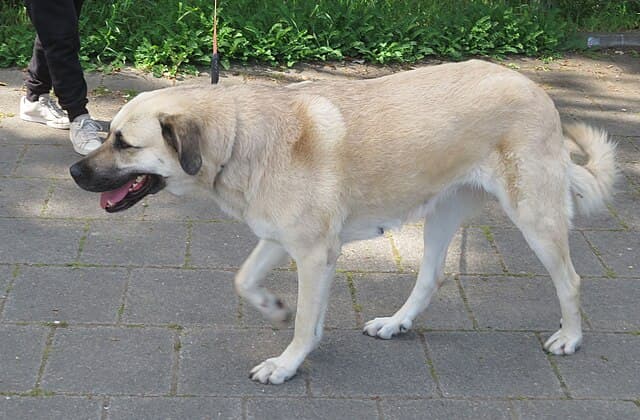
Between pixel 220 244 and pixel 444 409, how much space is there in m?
1.82

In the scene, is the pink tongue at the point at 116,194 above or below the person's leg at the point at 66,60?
above

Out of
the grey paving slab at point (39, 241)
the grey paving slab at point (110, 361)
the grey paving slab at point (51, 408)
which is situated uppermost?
the grey paving slab at point (51, 408)

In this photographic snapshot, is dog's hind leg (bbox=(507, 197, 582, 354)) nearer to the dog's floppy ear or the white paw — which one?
the white paw

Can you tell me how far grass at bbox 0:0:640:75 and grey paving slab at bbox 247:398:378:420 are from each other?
4.21 meters

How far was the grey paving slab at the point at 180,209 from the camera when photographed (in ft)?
19.0

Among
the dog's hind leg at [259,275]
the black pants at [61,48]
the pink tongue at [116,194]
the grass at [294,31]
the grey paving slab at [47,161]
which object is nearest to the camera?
the pink tongue at [116,194]

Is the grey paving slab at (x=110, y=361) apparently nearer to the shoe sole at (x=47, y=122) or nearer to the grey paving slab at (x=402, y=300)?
the grey paving slab at (x=402, y=300)

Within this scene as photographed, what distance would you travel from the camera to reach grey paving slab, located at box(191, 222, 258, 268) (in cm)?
529

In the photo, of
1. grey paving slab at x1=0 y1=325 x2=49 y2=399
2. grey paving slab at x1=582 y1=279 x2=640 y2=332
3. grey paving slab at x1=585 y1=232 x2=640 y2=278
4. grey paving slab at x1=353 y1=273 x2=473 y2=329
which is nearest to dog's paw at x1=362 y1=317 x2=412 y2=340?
grey paving slab at x1=353 y1=273 x2=473 y2=329

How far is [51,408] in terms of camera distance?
401cm

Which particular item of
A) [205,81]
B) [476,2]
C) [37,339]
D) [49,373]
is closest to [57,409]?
[49,373]

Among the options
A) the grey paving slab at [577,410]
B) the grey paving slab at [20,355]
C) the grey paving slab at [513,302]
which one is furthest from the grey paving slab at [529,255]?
the grey paving slab at [20,355]

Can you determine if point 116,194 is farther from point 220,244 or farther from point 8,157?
point 8,157

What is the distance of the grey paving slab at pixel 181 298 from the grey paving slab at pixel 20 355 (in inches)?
17.1
